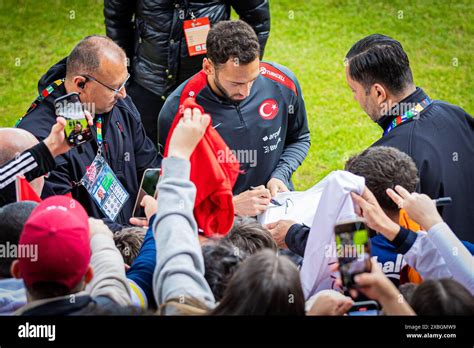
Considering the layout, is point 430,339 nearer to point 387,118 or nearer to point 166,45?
point 387,118

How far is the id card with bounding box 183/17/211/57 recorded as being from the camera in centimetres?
449

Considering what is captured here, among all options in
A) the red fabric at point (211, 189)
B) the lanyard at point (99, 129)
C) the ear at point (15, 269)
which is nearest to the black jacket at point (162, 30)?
the lanyard at point (99, 129)

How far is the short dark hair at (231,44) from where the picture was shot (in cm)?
346

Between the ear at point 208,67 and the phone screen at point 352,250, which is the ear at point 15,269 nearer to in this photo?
the phone screen at point 352,250

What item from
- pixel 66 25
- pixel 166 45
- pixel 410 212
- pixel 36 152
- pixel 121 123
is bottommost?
pixel 410 212

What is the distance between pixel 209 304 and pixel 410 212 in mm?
837

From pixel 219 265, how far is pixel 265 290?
46 centimetres

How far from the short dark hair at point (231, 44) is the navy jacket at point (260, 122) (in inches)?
8.3

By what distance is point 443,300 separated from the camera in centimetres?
202

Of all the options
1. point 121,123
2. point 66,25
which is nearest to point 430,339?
point 121,123

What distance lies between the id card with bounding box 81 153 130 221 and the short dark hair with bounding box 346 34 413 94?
4.20 feet

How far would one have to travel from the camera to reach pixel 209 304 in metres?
2.09

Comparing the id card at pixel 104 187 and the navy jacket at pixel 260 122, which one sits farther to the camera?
the navy jacket at pixel 260 122

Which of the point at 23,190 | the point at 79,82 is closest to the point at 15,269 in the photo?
the point at 23,190
